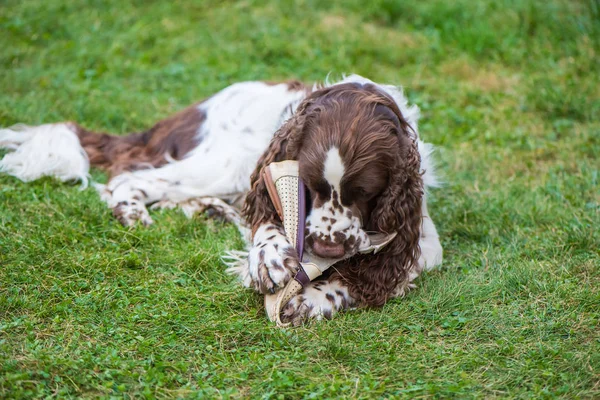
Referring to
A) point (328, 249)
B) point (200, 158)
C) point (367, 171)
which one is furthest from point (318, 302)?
point (200, 158)

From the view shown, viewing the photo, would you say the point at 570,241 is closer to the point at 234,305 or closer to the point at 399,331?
the point at 399,331

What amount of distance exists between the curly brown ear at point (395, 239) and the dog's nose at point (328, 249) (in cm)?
22

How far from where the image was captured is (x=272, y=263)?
3689 millimetres

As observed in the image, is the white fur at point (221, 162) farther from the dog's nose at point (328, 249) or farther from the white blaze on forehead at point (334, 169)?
the dog's nose at point (328, 249)

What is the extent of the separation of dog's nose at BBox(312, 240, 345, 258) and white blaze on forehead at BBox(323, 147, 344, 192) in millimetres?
268

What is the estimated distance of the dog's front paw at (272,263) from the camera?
363 cm

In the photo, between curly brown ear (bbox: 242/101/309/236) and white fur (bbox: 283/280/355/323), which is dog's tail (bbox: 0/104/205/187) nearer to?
curly brown ear (bbox: 242/101/309/236)

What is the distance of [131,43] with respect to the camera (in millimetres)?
Answer: 7691

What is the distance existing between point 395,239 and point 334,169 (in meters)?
0.52

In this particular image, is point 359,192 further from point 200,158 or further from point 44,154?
point 44,154

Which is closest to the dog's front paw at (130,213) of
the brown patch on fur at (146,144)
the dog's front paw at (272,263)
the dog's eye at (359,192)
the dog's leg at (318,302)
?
the brown patch on fur at (146,144)

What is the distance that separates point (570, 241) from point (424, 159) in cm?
92

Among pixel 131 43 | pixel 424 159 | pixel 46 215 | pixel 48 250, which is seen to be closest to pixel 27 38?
pixel 131 43

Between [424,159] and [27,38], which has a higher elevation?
[424,159]
